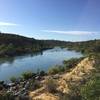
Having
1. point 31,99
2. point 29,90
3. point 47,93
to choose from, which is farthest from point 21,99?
point 29,90

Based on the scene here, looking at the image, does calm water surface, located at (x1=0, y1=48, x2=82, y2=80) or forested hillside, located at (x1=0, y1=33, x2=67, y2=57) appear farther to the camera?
forested hillside, located at (x1=0, y1=33, x2=67, y2=57)

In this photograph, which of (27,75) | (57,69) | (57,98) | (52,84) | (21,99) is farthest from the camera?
(57,69)

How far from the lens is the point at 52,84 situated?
1484 cm

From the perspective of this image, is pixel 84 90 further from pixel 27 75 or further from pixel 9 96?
pixel 27 75

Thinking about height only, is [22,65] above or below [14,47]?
below

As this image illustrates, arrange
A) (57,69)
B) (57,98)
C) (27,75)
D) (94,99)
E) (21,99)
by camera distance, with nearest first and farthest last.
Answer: (94,99)
(57,98)
(21,99)
(27,75)
(57,69)

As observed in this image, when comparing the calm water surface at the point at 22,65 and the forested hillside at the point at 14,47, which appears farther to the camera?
the forested hillside at the point at 14,47

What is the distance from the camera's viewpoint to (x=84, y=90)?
371 inches

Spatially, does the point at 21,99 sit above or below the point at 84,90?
below

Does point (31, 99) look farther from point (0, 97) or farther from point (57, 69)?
point (57, 69)

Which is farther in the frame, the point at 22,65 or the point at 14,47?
the point at 14,47

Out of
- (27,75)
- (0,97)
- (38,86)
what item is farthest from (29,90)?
(27,75)

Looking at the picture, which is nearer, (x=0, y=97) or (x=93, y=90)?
(x=93, y=90)

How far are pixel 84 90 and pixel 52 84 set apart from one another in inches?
220
